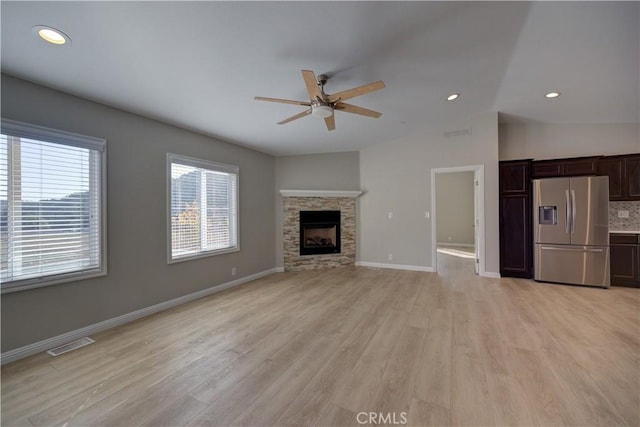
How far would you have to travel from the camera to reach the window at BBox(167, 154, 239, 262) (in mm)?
3693

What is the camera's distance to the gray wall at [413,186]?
4809 millimetres

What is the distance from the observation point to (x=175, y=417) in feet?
5.30

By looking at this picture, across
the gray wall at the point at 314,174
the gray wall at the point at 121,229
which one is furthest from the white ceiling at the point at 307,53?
the gray wall at the point at 314,174

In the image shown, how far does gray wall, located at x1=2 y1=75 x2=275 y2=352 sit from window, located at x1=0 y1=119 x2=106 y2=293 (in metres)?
0.11

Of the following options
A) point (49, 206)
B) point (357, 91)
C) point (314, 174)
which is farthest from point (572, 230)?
point (49, 206)

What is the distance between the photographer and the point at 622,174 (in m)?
4.24

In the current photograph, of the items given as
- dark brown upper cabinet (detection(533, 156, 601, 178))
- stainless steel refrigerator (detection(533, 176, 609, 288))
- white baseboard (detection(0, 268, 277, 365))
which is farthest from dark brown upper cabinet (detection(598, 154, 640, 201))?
white baseboard (detection(0, 268, 277, 365))

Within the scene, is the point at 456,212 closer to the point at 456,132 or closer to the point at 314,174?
the point at 456,132

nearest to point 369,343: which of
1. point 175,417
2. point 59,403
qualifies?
point 175,417

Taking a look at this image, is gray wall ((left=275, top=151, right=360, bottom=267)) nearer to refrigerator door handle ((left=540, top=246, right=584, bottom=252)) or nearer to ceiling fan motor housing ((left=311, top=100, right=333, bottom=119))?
ceiling fan motor housing ((left=311, top=100, right=333, bottom=119))

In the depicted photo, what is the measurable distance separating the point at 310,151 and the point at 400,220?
2.50 metres

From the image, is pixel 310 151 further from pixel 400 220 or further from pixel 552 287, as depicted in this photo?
pixel 552 287

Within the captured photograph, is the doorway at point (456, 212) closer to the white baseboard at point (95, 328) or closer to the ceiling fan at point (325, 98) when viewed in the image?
the ceiling fan at point (325, 98)

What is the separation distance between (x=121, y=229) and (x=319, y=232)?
3818 millimetres
